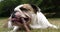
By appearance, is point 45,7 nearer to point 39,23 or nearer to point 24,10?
point 39,23

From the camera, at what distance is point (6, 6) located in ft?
33.9

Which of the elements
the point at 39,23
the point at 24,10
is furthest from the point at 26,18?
the point at 39,23

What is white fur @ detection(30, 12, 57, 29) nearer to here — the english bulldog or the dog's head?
the english bulldog

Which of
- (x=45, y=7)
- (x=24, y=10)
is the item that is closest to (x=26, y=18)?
(x=24, y=10)

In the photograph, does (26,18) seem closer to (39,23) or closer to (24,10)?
(24,10)

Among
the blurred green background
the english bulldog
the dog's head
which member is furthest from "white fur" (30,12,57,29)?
the blurred green background

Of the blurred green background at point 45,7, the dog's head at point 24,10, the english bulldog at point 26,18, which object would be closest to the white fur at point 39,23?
the english bulldog at point 26,18

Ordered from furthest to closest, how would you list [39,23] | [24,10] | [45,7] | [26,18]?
[45,7] < [39,23] < [24,10] < [26,18]

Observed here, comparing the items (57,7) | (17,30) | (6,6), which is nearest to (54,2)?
(57,7)

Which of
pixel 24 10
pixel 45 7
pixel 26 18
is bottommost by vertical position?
pixel 26 18

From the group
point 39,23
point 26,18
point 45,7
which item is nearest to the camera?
point 26,18

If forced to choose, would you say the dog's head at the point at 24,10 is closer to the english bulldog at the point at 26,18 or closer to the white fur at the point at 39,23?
the english bulldog at the point at 26,18

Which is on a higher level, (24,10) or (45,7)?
(45,7)

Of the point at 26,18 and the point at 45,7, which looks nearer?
the point at 26,18
